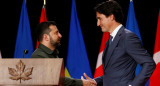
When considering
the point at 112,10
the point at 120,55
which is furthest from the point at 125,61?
the point at 112,10

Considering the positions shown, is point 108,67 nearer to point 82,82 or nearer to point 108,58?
point 108,58

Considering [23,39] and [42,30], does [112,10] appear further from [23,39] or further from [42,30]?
[23,39]

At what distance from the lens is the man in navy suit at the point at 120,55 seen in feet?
5.71

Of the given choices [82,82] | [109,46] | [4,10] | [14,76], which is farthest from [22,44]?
[14,76]

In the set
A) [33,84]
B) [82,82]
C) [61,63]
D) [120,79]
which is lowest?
[82,82]

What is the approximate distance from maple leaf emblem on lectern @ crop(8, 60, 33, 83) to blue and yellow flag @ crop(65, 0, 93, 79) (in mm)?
2912

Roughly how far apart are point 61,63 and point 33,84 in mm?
200

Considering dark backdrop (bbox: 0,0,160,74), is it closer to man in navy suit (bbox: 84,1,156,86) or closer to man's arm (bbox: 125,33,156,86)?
man in navy suit (bbox: 84,1,156,86)

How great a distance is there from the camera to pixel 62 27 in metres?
4.68

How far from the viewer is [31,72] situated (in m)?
1.38

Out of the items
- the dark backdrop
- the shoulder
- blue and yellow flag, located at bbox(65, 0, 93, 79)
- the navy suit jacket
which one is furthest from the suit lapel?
the dark backdrop

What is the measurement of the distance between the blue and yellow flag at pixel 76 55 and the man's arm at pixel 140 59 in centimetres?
252

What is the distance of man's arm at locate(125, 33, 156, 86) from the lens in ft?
5.60

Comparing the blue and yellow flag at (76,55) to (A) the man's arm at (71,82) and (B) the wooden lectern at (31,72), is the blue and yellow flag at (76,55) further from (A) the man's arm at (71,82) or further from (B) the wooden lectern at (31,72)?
(B) the wooden lectern at (31,72)
